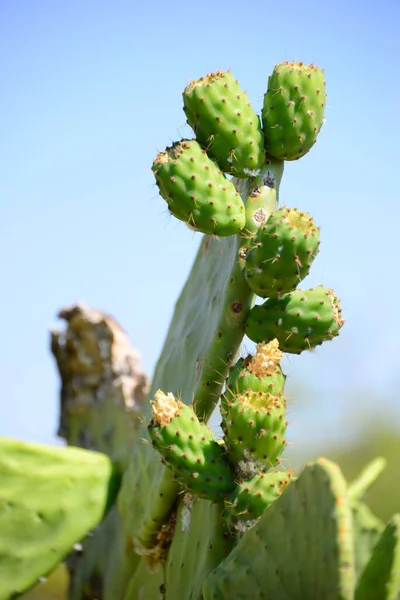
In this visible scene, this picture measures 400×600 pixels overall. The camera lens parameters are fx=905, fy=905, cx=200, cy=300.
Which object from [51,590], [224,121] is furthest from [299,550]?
[51,590]

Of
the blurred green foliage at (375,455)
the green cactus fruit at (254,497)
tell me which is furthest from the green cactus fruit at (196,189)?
the blurred green foliage at (375,455)

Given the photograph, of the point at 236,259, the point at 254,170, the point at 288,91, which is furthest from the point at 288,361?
the point at 288,91

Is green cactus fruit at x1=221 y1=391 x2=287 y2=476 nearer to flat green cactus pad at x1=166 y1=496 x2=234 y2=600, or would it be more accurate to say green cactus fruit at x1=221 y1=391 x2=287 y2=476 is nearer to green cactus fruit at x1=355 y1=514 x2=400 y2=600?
flat green cactus pad at x1=166 y1=496 x2=234 y2=600

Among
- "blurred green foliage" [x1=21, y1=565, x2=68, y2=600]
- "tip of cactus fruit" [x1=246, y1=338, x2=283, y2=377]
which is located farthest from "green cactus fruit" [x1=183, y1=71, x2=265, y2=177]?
"blurred green foliage" [x1=21, y1=565, x2=68, y2=600]

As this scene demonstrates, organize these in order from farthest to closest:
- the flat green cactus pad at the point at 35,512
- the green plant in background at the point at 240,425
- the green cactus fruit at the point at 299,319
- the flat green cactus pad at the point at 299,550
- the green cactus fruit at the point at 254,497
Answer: the flat green cactus pad at the point at 35,512 → the green cactus fruit at the point at 299,319 → the green cactus fruit at the point at 254,497 → the green plant in background at the point at 240,425 → the flat green cactus pad at the point at 299,550

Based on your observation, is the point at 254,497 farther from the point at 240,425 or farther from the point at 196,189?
the point at 196,189

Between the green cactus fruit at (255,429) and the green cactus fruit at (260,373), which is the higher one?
the green cactus fruit at (260,373)

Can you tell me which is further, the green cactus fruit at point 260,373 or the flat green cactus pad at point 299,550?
the green cactus fruit at point 260,373

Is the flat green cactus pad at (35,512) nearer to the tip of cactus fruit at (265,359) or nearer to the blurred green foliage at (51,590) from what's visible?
the tip of cactus fruit at (265,359)
